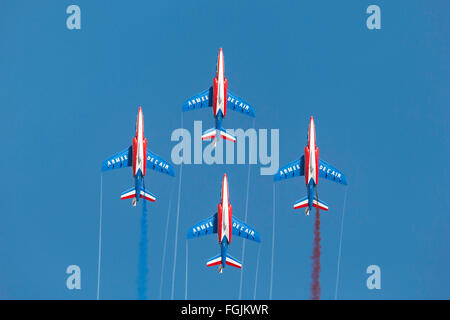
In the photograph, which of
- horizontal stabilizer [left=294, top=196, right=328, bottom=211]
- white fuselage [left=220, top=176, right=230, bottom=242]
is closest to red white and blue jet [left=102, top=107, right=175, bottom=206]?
white fuselage [left=220, top=176, right=230, bottom=242]

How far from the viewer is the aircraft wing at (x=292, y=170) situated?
102 metres

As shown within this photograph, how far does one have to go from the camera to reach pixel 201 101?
104 m

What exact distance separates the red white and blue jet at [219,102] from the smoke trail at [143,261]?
6485 millimetres

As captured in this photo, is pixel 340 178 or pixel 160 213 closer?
pixel 340 178

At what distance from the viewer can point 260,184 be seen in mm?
115062

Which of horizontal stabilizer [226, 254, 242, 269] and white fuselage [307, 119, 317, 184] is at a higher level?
white fuselage [307, 119, 317, 184]

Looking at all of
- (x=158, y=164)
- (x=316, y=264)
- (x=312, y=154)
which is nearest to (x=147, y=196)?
(x=158, y=164)

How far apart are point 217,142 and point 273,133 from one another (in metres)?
8.41

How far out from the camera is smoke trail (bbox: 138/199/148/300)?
101625 millimetres

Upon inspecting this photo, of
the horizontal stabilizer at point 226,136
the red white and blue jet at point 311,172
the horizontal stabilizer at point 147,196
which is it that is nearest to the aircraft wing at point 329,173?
the red white and blue jet at point 311,172

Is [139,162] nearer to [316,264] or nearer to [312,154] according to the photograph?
[312,154]

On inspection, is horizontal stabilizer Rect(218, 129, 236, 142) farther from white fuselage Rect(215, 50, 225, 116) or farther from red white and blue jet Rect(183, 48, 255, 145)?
white fuselage Rect(215, 50, 225, 116)
